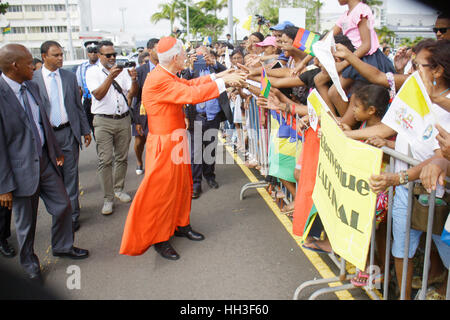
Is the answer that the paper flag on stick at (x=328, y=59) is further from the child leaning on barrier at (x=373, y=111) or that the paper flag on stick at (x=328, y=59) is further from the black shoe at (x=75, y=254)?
the black shoe at (x=75, y=254)

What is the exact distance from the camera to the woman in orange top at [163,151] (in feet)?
12.6

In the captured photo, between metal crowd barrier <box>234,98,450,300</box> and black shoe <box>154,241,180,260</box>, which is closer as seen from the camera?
metal crowd barrier <box>234,98,450,300</box>

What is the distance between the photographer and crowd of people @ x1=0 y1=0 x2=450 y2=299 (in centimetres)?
280

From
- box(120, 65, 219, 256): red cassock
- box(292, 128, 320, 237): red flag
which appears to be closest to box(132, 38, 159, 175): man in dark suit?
box(120, 65, 219, 256): red cassock

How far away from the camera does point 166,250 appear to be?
4020mm

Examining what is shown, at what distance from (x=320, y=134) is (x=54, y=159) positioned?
265 cm

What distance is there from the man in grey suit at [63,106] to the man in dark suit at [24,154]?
82cm

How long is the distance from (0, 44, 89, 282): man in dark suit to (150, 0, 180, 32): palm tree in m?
50.9

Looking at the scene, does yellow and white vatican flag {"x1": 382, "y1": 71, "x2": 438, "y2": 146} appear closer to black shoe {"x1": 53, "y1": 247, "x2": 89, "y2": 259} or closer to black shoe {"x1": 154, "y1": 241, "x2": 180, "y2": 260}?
black shoe {"x1": 154, "y1": 241, "x2": 180, "y2": 260}

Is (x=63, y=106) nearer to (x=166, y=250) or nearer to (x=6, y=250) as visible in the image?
(x=6, y=250)

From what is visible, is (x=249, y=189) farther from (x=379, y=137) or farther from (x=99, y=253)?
(x=379, y=137)

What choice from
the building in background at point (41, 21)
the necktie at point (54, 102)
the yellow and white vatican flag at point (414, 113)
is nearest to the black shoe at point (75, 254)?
the necktie at point (54, 102)

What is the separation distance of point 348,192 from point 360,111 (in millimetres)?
977

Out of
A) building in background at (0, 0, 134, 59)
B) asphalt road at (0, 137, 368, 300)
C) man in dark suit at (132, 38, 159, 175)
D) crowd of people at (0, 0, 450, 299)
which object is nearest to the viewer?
crowd of people at (0, 0, 450, 299)
